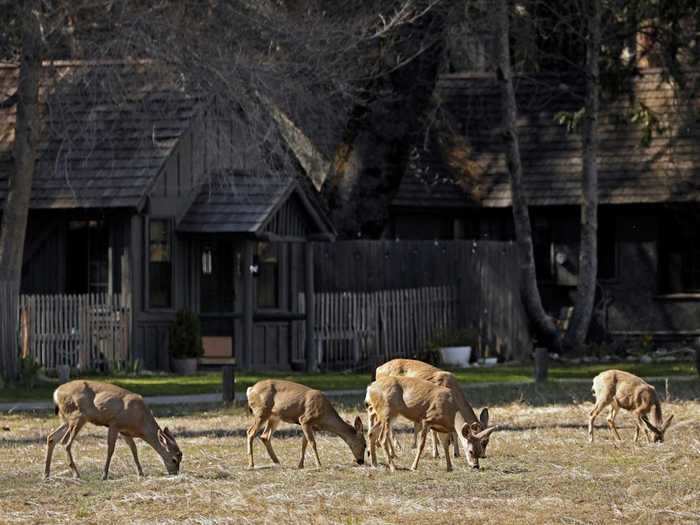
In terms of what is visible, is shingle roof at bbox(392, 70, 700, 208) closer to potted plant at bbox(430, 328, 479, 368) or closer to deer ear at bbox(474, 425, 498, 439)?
potted plant at bbox(430, 328, 479, 368)

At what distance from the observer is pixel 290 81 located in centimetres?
2984

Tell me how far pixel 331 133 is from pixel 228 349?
6.23 m

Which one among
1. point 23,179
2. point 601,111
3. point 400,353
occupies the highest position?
point 601,111

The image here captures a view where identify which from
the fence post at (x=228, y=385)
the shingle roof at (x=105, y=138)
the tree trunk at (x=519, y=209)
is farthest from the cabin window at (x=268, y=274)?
the fence post at (x=228, y=385)

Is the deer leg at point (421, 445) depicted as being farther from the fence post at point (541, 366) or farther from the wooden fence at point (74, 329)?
the wooden fence at point (74, 329)

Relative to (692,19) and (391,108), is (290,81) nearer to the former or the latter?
(391,108)

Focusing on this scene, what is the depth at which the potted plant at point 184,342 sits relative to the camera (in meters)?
33.3

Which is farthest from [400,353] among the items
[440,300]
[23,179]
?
[23,179]

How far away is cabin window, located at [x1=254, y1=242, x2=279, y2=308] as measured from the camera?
3528 cm

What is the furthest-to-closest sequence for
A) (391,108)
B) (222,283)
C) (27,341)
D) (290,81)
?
(391,108), (222,283), (27,341), (290,81)

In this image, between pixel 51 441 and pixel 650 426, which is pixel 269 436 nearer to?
pixel 51 441

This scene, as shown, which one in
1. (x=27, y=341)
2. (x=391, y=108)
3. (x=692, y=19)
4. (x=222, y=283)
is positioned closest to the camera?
(x=27, y=341)

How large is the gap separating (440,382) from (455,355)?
15.9m

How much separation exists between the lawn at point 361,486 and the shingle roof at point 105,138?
36.9 ft
